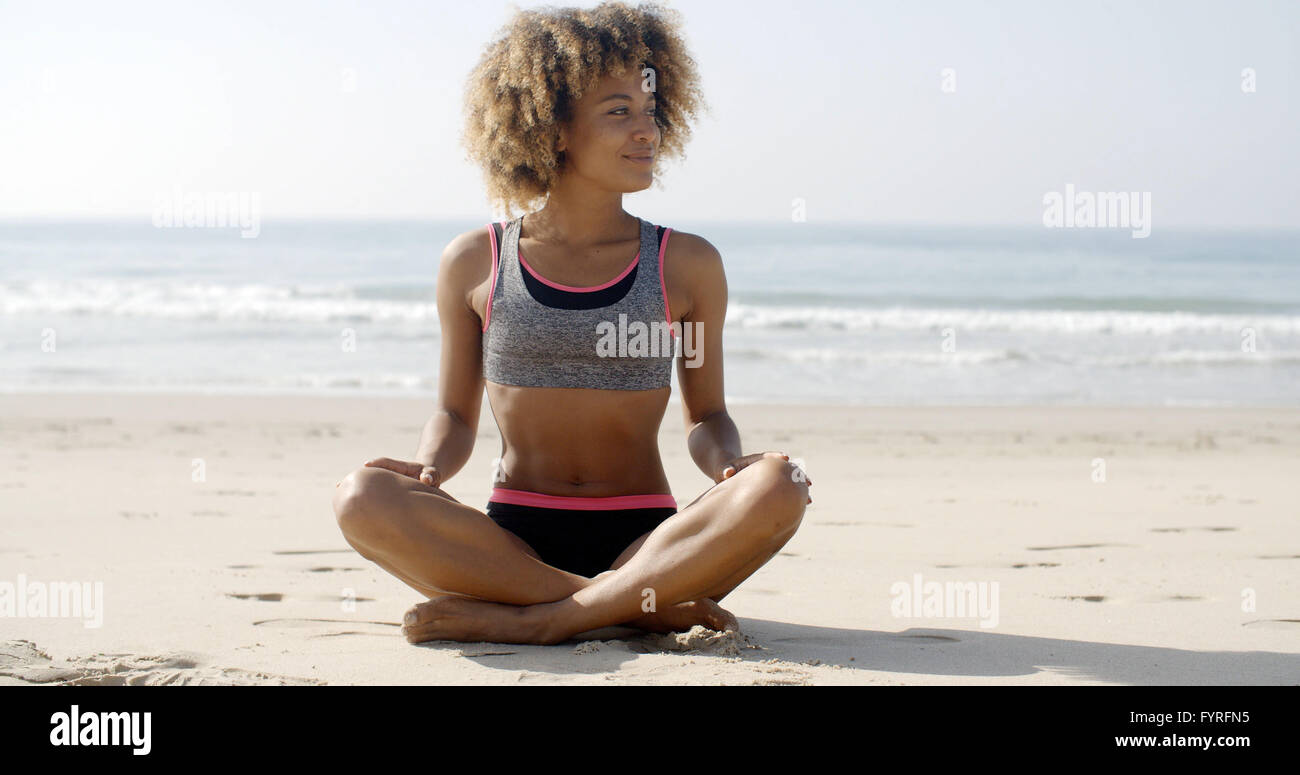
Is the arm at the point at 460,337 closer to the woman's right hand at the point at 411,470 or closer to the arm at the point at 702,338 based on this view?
the woman's right hand at the point at 411,470

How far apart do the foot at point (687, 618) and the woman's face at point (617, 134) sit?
1.35 m

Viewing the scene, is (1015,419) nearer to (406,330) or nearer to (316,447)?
(316,447)

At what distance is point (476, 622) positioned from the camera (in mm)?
3514

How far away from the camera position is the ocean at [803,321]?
43.9 ft

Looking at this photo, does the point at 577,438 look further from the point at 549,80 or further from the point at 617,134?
the point at 549,80

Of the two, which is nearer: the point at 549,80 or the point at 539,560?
the point at 539,560

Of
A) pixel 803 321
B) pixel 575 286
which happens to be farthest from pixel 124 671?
pixel 803 321

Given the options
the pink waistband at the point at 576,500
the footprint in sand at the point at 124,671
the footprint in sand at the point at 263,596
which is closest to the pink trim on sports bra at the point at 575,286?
the pink waistband at the point at 576,500

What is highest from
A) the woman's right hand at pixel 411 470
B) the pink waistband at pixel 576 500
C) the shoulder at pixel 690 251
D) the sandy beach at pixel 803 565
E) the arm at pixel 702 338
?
the shoulder at pixel 690 251

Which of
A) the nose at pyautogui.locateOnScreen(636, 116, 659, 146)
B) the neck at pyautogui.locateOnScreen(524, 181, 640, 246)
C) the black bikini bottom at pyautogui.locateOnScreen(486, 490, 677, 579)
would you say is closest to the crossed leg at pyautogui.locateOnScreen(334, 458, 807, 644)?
the black bikini bottom at pyautogui.locateOnScreen(486, 490, 677, 579)

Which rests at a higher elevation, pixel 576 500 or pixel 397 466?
pixel 397 466

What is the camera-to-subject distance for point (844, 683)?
10.4 ft

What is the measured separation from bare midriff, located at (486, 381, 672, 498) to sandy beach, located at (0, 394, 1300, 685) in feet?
1.69

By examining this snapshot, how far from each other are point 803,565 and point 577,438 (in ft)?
5.56
